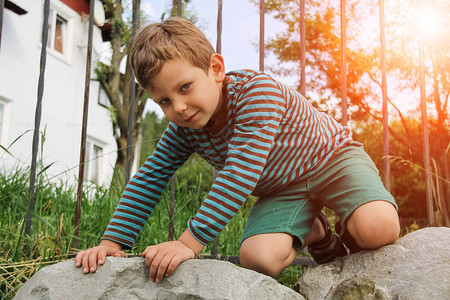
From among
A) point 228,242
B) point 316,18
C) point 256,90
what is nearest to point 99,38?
point 316,18

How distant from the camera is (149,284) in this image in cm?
150

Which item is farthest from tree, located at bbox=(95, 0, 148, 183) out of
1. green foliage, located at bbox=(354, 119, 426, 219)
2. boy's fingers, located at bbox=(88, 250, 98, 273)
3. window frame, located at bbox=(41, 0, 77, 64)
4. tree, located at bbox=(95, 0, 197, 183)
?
boy's fingers, located at bbox=(88, 250, 98, 273)

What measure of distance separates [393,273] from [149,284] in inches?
32.7

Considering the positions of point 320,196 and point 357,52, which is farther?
point 357,52

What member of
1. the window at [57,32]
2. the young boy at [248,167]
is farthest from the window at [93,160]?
the young boy at [248,167]

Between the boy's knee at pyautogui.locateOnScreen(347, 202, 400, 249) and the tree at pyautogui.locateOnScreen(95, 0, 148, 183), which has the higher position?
the tree at pyautogui.locateOnScreen(95, 0, 148, 183)

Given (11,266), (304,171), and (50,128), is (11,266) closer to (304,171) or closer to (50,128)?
(304,171)

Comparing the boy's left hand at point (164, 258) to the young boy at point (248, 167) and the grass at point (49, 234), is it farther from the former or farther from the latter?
the grass at point (49, 234)

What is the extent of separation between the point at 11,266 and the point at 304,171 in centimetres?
120

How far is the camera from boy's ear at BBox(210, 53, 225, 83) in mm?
1850

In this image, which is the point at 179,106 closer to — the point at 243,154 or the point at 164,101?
the point at 164,101

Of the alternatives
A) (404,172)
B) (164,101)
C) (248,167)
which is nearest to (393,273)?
(248,167)

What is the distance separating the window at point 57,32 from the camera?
436 inches

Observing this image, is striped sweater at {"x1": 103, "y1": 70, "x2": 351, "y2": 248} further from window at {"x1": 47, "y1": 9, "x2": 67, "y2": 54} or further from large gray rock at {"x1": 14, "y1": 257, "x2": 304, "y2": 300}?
window at {"x1": 47, "y1": 9, "x2": 67, "y2": 54}
